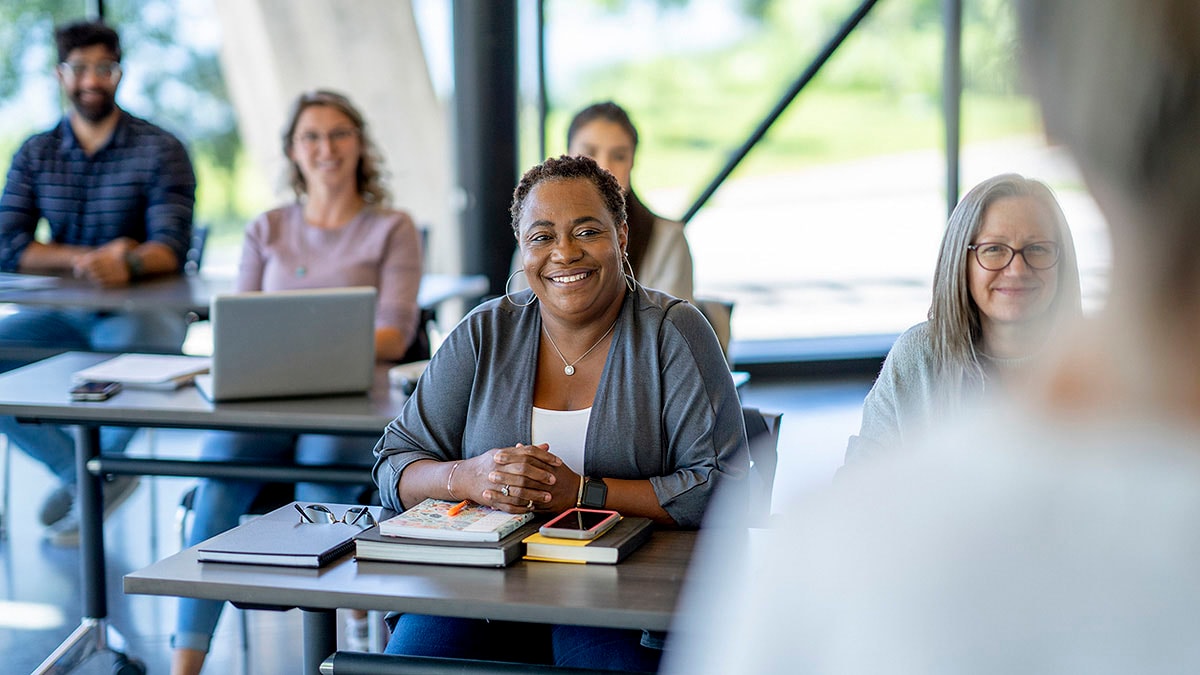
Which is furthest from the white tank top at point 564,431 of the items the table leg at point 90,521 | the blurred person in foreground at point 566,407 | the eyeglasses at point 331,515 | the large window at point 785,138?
the large window at point 785,138

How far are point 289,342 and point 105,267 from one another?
168 centimetres

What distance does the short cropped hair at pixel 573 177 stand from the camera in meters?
2.50

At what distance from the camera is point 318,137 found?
3.94 m

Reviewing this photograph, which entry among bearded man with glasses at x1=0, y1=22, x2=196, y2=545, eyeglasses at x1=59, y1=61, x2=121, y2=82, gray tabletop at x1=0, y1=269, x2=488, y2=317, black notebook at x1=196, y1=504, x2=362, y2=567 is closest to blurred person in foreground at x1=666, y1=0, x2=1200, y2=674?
black notebook at x1=196, y1=504, x2=362, y2=567

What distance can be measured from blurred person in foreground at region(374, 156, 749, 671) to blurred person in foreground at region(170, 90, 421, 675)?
1031 mm

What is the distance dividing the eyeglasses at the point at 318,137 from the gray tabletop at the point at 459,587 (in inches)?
86.6

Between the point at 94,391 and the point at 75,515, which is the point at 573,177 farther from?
the point at 75,515

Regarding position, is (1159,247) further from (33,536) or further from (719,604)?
(33,536)

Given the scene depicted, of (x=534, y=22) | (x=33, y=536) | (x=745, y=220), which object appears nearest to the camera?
(x=33, y=536)

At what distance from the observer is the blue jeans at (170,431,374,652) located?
2.91 m

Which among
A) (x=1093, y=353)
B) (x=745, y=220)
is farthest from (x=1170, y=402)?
(x=745, y=220)

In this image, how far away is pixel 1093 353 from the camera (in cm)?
52

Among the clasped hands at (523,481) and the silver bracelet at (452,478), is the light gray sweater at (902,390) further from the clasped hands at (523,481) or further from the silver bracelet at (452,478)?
the silver bracelet at (452,478)

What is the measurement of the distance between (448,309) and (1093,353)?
19.3 ft
